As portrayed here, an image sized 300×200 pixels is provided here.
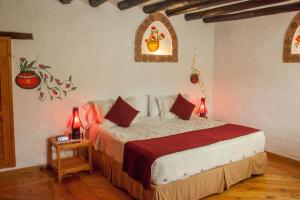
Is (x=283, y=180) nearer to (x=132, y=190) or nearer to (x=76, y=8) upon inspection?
(x=132, y=190)

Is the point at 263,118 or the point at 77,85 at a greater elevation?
the point at 77,85

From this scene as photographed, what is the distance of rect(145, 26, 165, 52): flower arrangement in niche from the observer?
4.62 meters

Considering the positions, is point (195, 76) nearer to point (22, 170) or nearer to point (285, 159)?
point (285, 159)

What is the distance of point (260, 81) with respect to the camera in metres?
4.61

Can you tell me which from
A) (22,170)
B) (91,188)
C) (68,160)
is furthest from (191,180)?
(22,170)

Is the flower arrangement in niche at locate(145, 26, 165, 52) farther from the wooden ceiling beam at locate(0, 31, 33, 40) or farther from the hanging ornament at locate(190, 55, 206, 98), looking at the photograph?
the wooden ceiling beam at locate(0, 31, 33, 40)

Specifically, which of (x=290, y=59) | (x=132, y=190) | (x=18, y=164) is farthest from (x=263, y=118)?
(x=18, y=164)

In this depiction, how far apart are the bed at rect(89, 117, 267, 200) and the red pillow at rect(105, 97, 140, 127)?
3.7 inches

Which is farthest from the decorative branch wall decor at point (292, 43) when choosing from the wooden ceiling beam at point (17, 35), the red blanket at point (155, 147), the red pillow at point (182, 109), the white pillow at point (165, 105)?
the wooden ceiling beam at point (17, 35)

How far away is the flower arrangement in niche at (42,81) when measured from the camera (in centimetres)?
359

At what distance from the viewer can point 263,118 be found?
4.61 m

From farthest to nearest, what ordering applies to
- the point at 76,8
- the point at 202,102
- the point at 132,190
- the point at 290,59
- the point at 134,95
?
the point at 202,102 → the point at 134,95 → the point at 290,59 → the point at 76,8 → the point at 132,190

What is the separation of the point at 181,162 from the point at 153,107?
74.8 inches

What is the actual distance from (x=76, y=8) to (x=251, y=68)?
10.2ft
